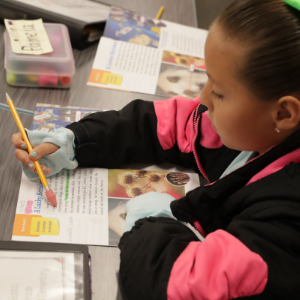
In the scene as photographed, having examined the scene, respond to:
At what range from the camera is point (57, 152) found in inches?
27.0

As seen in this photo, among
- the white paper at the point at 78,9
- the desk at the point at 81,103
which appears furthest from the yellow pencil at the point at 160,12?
the white paper at the point at 78,9

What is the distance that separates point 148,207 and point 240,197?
6.3 inches

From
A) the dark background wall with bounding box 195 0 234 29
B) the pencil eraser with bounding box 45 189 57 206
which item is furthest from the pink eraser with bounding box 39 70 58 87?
the dark background wall with bounding box 195 0 234 29

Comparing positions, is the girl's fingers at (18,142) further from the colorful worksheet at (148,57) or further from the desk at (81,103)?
the colorful worksheet at (148,57)

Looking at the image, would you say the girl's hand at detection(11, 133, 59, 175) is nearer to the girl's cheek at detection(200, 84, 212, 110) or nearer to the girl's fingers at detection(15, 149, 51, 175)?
the girl's fingers at detection(15, 149, 51, 175)

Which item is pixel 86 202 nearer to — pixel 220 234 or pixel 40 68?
pixel 220 234

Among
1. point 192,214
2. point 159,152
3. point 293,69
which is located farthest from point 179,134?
point 293,69

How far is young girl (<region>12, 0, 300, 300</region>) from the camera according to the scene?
47 centimetres

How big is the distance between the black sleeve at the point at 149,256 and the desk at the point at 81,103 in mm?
30

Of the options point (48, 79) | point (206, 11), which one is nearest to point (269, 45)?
point (48, 79)

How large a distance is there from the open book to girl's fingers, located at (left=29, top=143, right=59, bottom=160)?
45mm

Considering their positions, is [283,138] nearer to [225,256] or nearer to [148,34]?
[225,256]

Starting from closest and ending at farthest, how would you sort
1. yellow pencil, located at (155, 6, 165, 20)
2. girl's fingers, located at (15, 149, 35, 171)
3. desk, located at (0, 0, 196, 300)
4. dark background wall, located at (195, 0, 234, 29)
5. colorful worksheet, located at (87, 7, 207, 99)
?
desk, located at (0, 0, 196, 300) < girl's fingers, located at (15, 149, 35, 171) < colorful worksheet, located at (87, 7, 207, 99) < yellow pencil, located at (155, 6, 165, 20) < dark background wall, located at (195, 0, 234, 29)

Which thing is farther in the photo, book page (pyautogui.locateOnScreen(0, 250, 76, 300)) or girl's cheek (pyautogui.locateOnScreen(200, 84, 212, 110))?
girl's cheek (pyautogui.locateOnScreen(200, 84, 212, 110))
